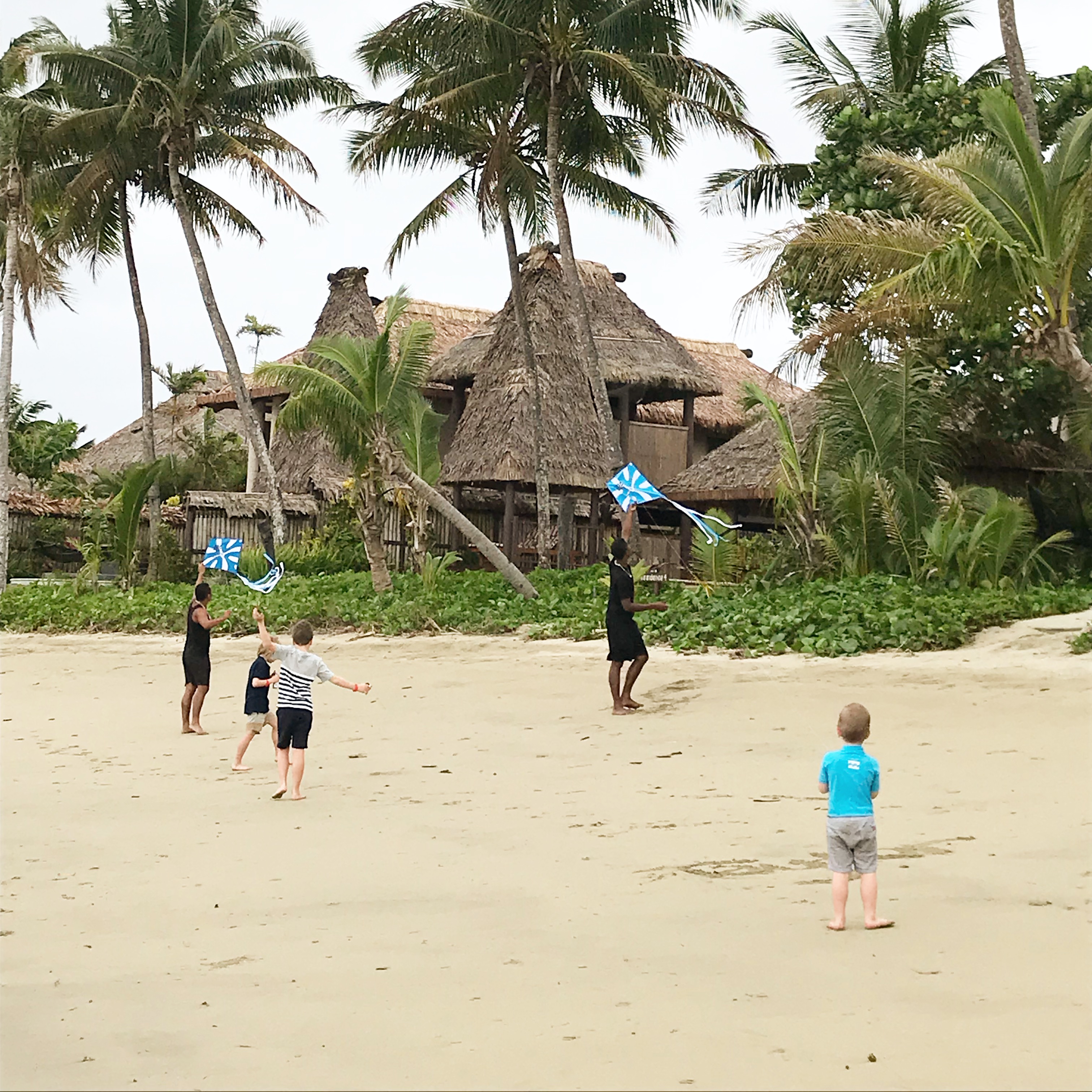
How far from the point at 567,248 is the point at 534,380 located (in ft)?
11.5

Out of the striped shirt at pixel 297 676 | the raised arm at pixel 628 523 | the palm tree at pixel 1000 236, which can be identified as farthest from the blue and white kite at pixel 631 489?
the striped shirt at pixel 297 676

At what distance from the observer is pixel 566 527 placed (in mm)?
24984

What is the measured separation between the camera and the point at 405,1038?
4484 mm

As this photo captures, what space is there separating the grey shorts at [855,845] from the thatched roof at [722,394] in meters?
21.1

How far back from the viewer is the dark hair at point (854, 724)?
221 inches

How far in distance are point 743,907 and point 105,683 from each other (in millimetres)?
10827

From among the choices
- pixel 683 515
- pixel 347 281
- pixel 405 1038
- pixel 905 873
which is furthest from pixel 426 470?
pixel 405 1038

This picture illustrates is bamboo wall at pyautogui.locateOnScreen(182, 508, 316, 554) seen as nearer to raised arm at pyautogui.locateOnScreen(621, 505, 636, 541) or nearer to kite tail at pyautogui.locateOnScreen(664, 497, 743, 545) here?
kite tail at pyautogui.locateOnScreen(664, 497, 743, 545)

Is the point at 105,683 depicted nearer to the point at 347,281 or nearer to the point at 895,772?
the point at 895,772

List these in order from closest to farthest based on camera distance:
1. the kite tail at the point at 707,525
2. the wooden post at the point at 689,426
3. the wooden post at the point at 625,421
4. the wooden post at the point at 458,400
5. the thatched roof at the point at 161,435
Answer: the kite tail at the point at 707,525
the wooden post at the point at 625,421
the wooden post at the point at 689,426
the wooden post at the point at 458,400
the thatched roof at the point at 161,435

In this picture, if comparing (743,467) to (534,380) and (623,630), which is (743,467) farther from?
(623,630)

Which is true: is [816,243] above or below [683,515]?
above

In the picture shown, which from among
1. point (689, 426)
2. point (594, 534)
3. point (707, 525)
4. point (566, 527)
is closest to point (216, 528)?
point (566, 527)

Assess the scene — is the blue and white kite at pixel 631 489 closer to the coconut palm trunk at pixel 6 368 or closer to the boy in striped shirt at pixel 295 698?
the boy in striped shirt at pixel 295 698
